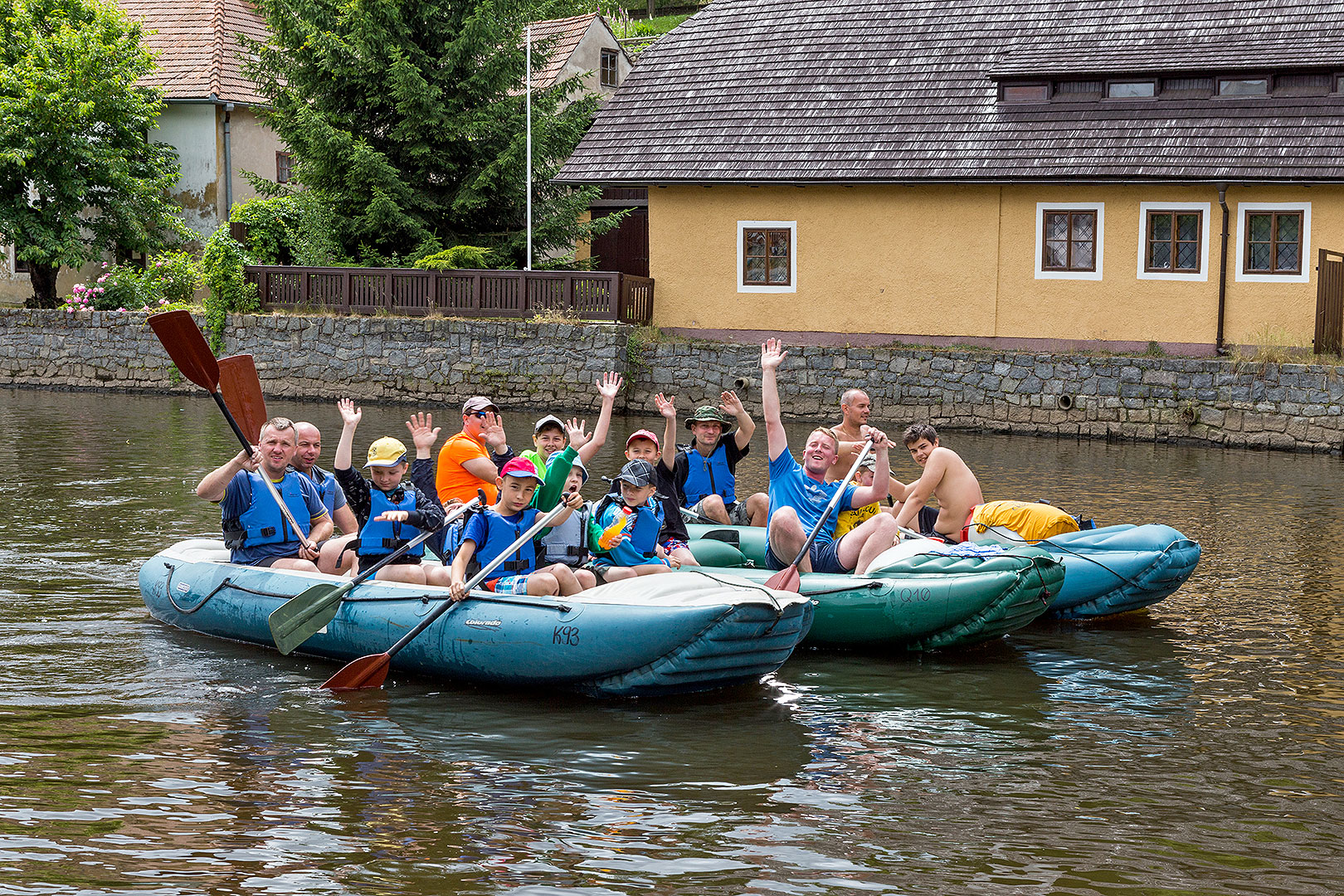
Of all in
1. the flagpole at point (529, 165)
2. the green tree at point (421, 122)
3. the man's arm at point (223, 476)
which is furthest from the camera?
the green tree at point (421, 122)

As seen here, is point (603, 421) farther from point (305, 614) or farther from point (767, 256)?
point (767, 256)

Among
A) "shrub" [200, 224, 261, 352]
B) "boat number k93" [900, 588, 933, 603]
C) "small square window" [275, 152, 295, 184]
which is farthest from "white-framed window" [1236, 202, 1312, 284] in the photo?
"small square window" [275, 152, 295, 184]

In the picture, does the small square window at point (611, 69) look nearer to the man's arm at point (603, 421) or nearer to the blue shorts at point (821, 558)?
the man's arm at point (603, 421)

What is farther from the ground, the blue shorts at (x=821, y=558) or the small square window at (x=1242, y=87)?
the small square window at (x=1242, y=87)

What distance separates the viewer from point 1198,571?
11.6m

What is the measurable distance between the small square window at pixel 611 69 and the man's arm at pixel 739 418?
1072 inches

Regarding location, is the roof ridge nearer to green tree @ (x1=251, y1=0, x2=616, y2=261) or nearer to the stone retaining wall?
green tree @ (x1=251, y1=0, x2=616, y2=261)

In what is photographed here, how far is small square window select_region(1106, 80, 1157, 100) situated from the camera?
22188 mm

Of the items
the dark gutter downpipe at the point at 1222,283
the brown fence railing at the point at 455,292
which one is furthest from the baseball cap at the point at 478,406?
the dark gutter downpipe at the point at 1222,283

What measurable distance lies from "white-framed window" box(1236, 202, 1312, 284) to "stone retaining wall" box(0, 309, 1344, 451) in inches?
80.1

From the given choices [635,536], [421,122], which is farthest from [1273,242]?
[635,536]

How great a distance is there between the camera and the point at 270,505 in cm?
923

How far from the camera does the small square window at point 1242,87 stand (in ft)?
70.0

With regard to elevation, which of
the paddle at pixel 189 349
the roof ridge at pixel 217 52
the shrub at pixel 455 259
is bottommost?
the paddle at pixel 189 349
